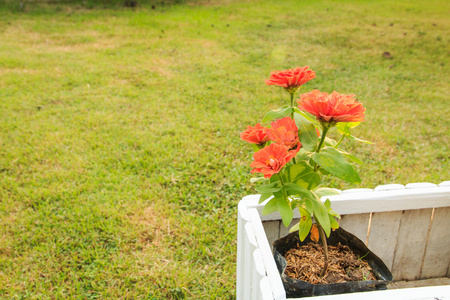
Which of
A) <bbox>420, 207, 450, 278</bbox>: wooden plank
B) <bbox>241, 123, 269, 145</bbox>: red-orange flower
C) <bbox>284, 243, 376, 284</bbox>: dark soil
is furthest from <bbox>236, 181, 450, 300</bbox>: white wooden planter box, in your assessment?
<bbox>241, 123, 269, 145</bbox>: red-orange flower

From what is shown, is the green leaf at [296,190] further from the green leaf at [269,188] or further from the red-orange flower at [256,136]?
the red-orange flower at [256,136]

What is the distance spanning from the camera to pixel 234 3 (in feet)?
31.2

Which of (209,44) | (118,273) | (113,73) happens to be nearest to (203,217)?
(118,273)

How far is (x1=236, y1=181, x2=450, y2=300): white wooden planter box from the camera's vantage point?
1.33 m

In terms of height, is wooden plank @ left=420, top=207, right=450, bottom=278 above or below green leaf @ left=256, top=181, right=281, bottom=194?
below

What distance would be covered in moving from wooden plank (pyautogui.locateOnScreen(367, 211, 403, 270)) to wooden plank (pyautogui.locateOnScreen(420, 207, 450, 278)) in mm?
170

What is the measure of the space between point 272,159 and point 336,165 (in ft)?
0.66

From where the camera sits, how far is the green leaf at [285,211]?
1.02 metres

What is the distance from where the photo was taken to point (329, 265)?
4.06ft

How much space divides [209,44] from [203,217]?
445 cm

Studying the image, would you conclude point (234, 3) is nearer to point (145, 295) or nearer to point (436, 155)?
point (436, 155)

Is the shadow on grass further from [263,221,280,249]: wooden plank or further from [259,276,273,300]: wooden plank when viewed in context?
[259,276,273,300]: wooden plank

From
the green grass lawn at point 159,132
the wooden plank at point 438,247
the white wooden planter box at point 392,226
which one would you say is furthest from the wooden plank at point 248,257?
the wooden plank at point 438,247

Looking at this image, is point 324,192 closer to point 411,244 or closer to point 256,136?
point 256,136
